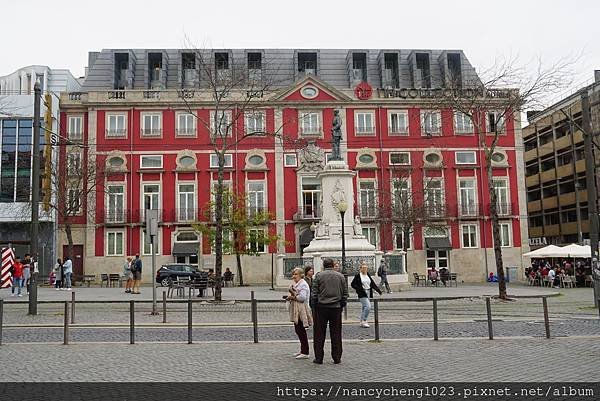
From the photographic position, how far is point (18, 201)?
47906mm

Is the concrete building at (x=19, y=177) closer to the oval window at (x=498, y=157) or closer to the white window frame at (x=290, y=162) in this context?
the white window frame at (x=290, y=162)

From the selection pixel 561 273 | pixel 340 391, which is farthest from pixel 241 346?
pixel 561 273

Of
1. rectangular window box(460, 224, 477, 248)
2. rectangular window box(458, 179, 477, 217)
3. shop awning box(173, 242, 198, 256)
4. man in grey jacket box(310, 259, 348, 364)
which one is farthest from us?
rectangular window box(458, 179, 477, 217)

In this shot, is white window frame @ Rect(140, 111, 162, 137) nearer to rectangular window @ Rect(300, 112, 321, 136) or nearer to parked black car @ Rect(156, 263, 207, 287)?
rectangular window @ Rect(300, 112, 321, 136)

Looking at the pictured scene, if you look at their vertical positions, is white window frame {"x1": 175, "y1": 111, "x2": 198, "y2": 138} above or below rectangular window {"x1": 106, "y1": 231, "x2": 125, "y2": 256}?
above

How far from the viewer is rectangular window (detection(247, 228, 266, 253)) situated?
1822 inches

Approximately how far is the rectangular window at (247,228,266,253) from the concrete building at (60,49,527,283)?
2.44 metres

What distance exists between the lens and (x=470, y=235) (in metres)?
52.4

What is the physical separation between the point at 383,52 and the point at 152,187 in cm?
2493

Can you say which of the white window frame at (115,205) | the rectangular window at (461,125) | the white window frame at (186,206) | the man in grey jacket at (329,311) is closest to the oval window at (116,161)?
the white window frame at (115,205)

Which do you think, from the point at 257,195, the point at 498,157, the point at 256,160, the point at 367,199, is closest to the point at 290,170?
the point at 256,160

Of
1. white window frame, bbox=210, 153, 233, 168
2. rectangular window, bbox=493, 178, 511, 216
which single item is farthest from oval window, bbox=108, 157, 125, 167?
rectangular window, bbox=493, 178, 511, 216

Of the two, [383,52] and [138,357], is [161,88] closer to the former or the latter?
[383,52]

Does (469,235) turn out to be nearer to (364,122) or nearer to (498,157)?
(498,157)
